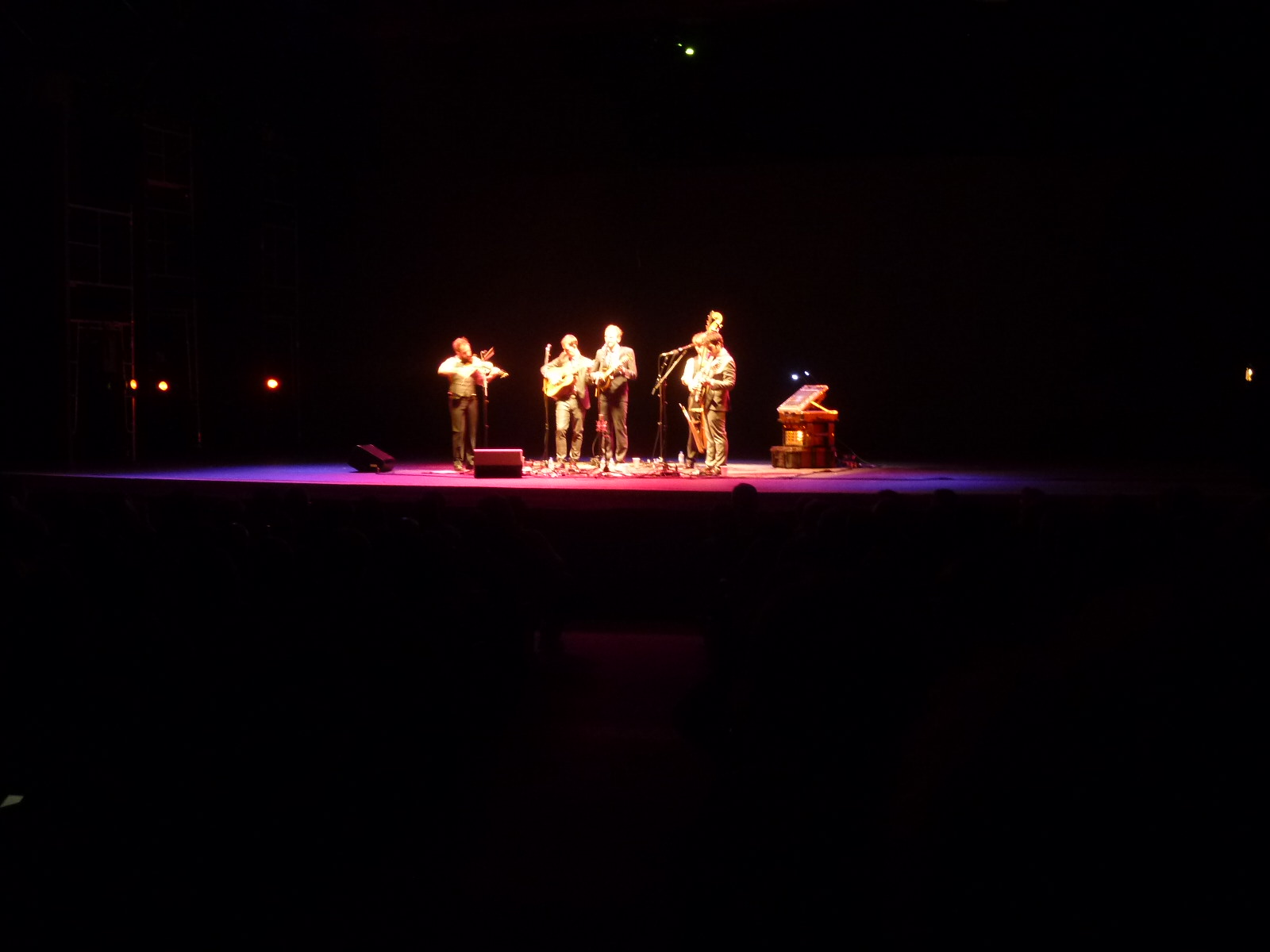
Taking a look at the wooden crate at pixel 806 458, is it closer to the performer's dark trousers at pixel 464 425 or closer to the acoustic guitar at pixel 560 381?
the acoustic guitar at pixel 560 381

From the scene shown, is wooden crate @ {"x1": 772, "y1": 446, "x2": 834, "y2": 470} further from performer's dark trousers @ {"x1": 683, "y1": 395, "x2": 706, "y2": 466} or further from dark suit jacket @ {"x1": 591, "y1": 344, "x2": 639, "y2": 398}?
dark suit jacket @ {"x1": 591, "y1": 344, "x2": 639, "y2": 398}

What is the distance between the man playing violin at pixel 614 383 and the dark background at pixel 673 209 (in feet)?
7.58

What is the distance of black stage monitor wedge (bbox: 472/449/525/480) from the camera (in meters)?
10.3

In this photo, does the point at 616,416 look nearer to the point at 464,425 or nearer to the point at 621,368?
the point at 621,368

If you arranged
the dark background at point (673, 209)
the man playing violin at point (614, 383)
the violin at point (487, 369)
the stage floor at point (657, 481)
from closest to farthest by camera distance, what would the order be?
1. the stage floor at point (657, 481)
2. the dark background at point (673, 209)
3. the man playing violin at point (614, 383)
4. the violin at point (487, 369)

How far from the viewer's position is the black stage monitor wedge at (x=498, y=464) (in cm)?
1034

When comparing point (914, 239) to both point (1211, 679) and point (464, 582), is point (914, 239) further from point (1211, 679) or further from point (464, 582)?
point (1211, 679)

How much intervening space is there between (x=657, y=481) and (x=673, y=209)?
208 inches

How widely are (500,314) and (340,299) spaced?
262cm

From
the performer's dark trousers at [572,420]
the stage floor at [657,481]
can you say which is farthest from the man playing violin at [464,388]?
the performer's dark trousers at [572,420]

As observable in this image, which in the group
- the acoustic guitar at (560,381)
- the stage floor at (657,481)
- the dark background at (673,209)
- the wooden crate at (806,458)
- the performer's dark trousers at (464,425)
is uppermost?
the dark background at (673,209)

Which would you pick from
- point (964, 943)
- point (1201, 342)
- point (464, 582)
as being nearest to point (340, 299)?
point (1201, 342)

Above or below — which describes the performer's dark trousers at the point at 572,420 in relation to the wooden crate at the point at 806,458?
above

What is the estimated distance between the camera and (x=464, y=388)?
11547 mm
